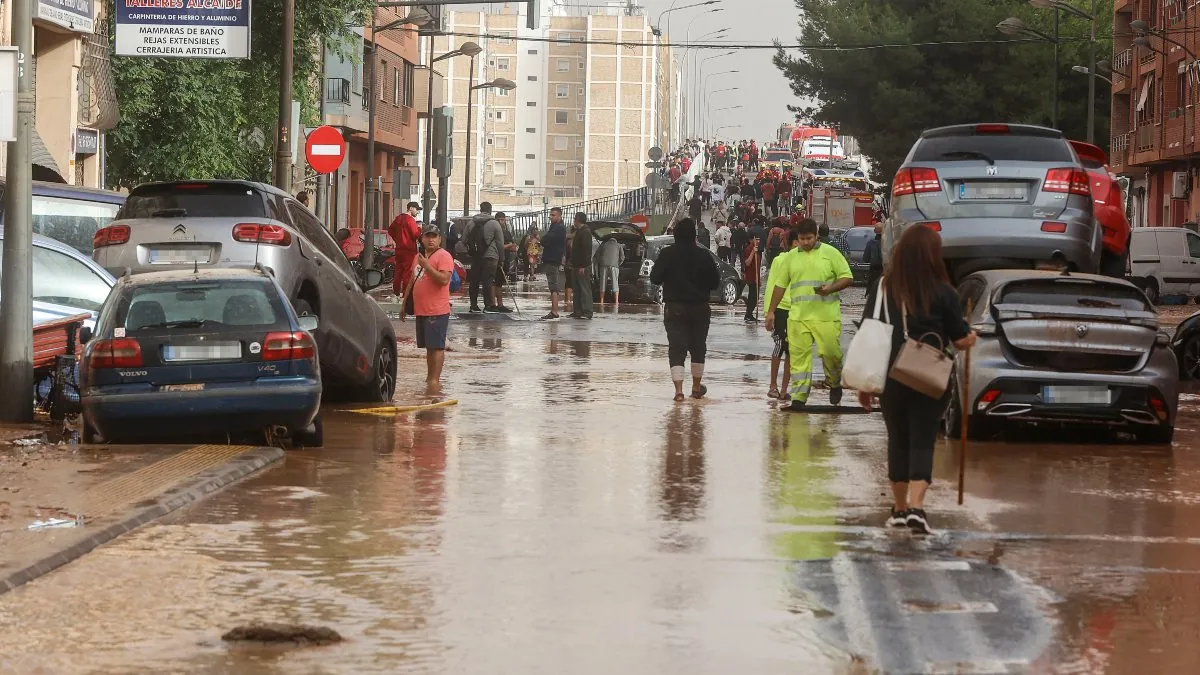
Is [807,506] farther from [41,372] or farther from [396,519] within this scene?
[41,372]

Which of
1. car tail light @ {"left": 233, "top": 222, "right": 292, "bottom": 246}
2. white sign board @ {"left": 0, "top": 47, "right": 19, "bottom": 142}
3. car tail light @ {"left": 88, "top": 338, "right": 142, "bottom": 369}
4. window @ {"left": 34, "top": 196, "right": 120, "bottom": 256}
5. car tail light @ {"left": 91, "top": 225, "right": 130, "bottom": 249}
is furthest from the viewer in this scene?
window @ {"left": 34, "top": 196, "right": 120, "bottom": 256}

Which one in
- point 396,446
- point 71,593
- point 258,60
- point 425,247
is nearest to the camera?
point 71,593

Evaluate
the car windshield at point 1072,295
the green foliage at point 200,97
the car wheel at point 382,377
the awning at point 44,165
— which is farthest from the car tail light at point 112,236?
the green foliage at point 200,97

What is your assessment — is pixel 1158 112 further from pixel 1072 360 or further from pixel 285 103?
pixel 1072 360

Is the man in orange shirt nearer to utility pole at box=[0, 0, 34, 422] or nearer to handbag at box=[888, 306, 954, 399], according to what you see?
utility pole at box=[0, 0, 34, 422]

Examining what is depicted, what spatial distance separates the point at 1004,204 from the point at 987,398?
13.9 ft

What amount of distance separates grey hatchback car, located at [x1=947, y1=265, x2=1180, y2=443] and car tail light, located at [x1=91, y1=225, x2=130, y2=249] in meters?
7.04

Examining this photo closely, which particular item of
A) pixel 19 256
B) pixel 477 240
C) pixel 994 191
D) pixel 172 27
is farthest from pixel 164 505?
pixel 477 240

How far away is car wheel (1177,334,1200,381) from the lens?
2367cm

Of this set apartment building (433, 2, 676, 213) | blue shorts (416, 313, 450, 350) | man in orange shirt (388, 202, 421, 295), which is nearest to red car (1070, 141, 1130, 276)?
blue shorts (416, 313, 450, 350)

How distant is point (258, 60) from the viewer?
3597 cm

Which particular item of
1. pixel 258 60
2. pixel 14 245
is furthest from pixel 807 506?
pixel 258 60

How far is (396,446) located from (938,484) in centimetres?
408

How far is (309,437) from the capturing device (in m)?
15.0
